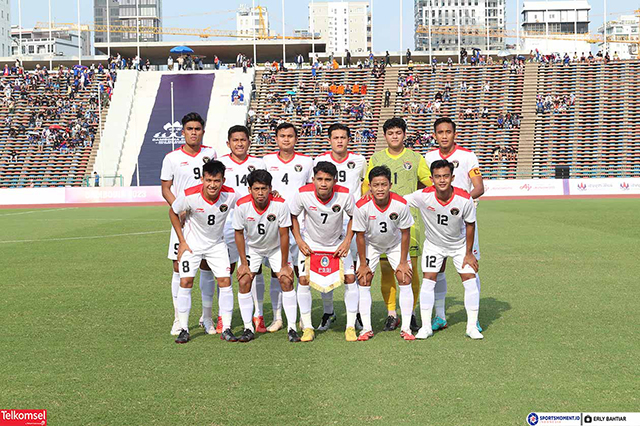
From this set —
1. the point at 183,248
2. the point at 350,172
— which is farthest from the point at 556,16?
the point at 183,248

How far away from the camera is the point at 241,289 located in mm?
7789

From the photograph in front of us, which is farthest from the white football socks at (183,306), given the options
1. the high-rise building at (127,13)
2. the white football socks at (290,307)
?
the high-rise building at (127,13)

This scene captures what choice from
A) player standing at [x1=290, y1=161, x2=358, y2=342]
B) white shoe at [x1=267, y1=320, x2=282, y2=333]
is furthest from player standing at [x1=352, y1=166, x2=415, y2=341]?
white shoe at [x1=267, y1=320, x2=282, y2=333]

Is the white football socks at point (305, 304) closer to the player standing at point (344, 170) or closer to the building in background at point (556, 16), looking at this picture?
the player standing at point (344, 170)

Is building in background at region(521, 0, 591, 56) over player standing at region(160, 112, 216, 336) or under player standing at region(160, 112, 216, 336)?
over

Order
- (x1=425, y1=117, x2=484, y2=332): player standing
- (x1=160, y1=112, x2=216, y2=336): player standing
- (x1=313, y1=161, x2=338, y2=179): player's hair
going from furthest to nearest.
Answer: (x1=160, y1=112, x2=216, y2=336): player standing < (x1=425, y1=117, x2=484, y2=332): player standing < (x1=313, y1=161, x2=338, y2=179): player's hair

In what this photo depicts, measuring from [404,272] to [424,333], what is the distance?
0.66 metres

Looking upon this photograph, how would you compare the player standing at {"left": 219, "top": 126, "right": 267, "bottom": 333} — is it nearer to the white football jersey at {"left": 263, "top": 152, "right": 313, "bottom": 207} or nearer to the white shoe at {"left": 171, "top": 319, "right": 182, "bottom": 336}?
the white football jersey at {"left": 263, "top": 152, "right": 313, "bottom": 207}

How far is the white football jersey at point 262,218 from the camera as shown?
7699mm

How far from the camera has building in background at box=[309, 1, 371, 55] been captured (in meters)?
160

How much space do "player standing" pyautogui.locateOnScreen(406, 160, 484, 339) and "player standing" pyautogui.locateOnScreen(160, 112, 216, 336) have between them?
241 centimetres

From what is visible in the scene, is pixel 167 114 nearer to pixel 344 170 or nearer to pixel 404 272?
pixel 344 170

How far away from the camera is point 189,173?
8.34 meters

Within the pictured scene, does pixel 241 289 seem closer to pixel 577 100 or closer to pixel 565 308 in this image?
pixel 565 308
